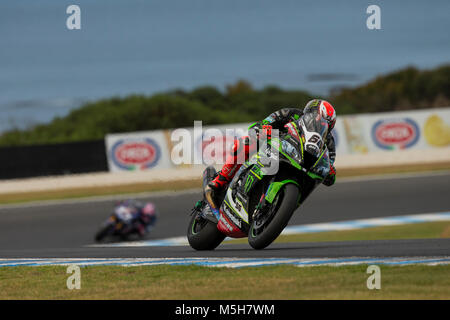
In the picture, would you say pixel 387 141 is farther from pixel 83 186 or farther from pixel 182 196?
pixel 83 186

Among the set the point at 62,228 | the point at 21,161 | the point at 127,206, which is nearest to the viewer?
the point at 127,206

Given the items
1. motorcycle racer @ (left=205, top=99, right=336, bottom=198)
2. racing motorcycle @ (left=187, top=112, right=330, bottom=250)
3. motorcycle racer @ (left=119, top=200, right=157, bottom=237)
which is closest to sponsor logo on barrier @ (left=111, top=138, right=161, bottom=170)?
motorcycle racer @ (left=119, top=200, right=157, bottom=237)

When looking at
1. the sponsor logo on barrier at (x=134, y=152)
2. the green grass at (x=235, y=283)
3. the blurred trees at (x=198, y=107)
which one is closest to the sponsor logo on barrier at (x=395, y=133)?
the sponsor logo on barrier at (x=134, y=152)

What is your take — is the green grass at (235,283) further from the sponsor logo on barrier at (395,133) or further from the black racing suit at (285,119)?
the sponsor logo on barrier at (395,133)

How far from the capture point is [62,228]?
15617 mm

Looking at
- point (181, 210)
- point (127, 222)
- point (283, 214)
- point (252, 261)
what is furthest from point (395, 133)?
point (252, 261)

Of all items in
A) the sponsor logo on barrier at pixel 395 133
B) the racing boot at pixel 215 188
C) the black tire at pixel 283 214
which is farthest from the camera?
the sponsor logo on barrier at pixel 395 133

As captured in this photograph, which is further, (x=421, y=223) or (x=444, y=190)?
(x=444, y=190)

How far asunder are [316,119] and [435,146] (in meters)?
19.3

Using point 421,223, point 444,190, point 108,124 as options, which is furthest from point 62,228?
point 108,124

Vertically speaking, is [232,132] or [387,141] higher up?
[232,132]

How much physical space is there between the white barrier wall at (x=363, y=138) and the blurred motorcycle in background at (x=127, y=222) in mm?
9087

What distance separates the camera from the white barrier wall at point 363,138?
22.9m

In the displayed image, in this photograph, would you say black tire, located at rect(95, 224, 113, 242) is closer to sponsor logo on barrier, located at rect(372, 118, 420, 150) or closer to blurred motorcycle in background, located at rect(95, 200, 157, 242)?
blurred motorcycle in background, located at rect(95, 200, 157, 242)
